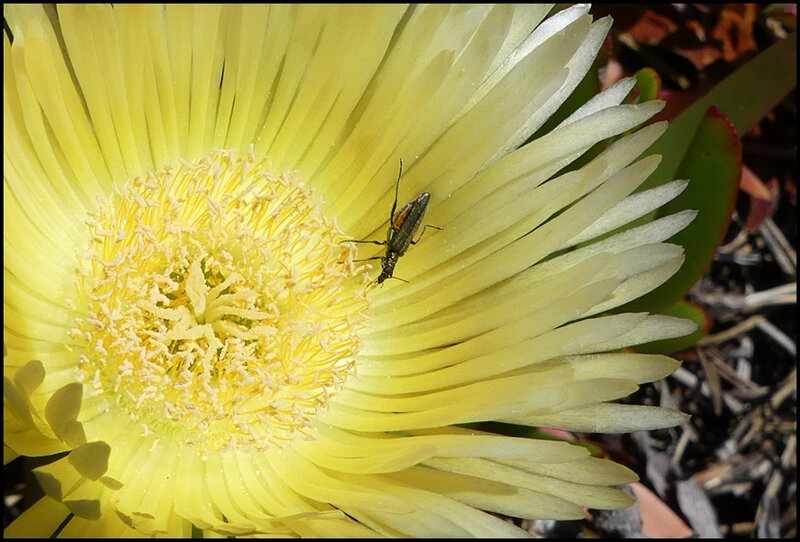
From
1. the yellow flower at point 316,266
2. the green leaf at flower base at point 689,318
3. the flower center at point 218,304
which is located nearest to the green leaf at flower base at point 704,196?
the green leaf at flower base at point 689,318

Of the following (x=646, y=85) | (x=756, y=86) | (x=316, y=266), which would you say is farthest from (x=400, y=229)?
(x=756, y=86)

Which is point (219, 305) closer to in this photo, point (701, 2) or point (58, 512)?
point (58, 512)

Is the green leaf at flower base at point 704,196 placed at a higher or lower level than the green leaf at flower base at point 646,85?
lower

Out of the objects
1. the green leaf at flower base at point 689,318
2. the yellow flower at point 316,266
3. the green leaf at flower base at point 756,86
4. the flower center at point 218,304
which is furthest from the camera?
the green leaf at flower base at point 756,86

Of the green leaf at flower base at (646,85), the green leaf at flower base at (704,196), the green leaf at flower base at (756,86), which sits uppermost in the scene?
the green leaf at flower base at (756,86)

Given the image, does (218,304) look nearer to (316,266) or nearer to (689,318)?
(316,266)

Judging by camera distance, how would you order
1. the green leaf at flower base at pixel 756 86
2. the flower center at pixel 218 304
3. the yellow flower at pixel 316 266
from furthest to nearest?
1. the green leaf at flower base at pixel 756 86
2. the flower center at pixel 218 304
3. the yellow flower at pixel 316 266

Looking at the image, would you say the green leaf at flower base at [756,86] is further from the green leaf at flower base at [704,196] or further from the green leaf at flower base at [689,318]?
the green leaf at flower base at [689,318]
